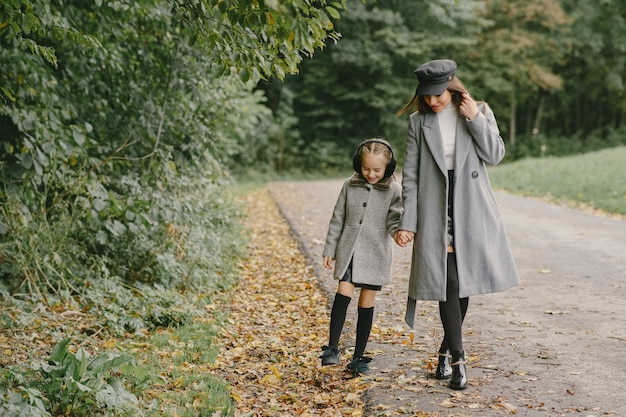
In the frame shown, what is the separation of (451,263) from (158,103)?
213 inches

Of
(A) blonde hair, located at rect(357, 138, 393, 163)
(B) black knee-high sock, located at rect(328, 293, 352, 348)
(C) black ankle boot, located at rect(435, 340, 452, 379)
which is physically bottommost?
(C) black ankle boot, located at rect(435, 340, 452, 379)

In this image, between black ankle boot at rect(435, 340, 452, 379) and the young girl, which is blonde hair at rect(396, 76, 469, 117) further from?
black ankle boot at rect(435, 340, 452, 379)

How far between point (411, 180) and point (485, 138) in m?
0.51

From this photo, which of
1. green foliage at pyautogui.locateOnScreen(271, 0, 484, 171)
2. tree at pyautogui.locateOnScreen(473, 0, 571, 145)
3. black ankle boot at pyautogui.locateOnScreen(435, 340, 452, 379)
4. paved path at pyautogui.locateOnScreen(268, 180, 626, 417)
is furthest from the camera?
tree at pyautogui.locateOnScreen(473, 0, 571, 145)

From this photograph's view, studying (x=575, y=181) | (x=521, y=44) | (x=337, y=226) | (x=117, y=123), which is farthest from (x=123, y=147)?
(x=521, y=44)

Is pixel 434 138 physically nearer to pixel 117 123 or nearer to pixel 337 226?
pixel 337 226

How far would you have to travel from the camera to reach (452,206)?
165 inches

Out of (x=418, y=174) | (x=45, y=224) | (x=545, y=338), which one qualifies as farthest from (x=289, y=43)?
(x=45, y=224)

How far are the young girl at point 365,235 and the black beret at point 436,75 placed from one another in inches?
22.2

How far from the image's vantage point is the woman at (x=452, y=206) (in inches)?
163

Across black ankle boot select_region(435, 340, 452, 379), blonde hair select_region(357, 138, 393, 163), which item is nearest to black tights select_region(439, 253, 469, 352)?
black ankle boot select_region(435, 340, 452, 379)

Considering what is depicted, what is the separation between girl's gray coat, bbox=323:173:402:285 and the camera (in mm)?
4578

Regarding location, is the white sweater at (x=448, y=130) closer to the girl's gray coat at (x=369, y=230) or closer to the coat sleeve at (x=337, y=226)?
the girl's gray coat at (x=369, y=230)

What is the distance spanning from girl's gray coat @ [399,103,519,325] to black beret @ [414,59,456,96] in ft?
0.64
